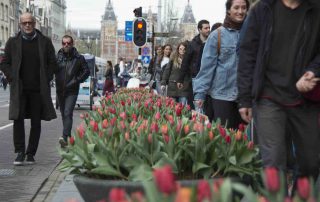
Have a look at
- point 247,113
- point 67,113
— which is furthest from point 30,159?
point 247,113

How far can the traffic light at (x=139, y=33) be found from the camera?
22.5 meters

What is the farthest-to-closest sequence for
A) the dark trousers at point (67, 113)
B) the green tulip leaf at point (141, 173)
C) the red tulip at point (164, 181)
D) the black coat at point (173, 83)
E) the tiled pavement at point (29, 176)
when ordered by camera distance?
the black coat at point (173, 83), the dark trousers at point (67, 113), the tiled pavement at point (29, 176), the green tulip leaf at point (141, 173), the red tulip at point (164, 181)

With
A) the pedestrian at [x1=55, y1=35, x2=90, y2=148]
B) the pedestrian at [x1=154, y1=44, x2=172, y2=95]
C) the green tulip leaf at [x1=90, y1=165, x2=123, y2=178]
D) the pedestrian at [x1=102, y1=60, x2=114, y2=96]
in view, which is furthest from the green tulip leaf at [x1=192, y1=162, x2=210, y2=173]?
the pedestrian at [x1=102, y1=60, x2=114, y2=96]

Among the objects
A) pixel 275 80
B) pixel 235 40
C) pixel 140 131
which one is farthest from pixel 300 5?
pixel 235 40

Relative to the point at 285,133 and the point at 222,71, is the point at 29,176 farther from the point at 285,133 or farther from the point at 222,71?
the point at 285,133

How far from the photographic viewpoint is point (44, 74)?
28.4 ft

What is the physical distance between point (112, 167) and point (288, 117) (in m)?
1.18

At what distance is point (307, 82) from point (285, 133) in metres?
0.39

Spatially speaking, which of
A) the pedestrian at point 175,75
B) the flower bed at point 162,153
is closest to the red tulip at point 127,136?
the flower bed at point 162,153

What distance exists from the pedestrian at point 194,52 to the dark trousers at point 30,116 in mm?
2340

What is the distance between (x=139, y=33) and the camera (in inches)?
893

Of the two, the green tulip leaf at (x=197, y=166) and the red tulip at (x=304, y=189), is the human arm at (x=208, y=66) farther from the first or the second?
the red tulip at (x=304, y=189)

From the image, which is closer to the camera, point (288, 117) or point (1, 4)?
point (288, 117)

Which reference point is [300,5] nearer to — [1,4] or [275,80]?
[275,80]
